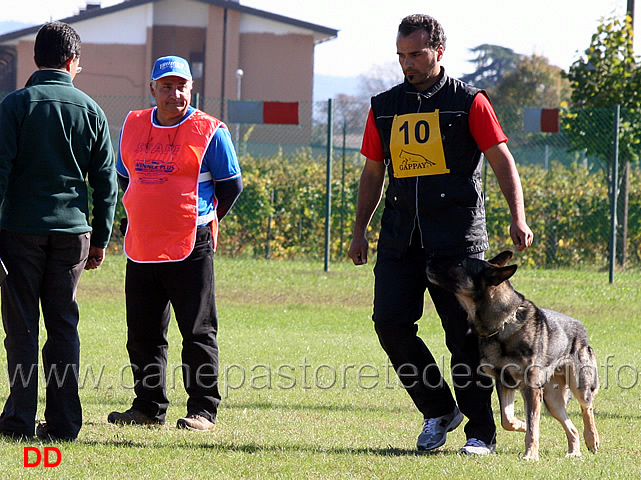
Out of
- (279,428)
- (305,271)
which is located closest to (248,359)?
(279,428)

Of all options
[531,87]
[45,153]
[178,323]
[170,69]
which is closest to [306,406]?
[178,323]

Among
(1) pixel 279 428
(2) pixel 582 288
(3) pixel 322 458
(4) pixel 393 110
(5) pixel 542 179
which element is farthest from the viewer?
(5) pixel 542 179

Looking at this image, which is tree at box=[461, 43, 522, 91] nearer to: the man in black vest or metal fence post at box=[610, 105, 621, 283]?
metal fence post at box=[610, 105, 621, 283]

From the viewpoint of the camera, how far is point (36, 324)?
5.07 m

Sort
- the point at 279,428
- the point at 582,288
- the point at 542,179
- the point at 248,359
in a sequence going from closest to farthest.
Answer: the point at 279,428 < the point at 248,359 < the point at 582,288 < the point at 542,179

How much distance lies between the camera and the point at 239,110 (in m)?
14.0

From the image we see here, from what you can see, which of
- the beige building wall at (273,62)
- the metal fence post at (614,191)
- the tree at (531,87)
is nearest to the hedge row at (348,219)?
the metal fence post at (614,191)

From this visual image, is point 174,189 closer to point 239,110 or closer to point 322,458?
point 322,458

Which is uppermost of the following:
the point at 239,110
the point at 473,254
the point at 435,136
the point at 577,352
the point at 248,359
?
the point at 239,110

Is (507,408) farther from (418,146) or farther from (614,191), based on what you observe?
(614,191)

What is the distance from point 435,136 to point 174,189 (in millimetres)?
1547

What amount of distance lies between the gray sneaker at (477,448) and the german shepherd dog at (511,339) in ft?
0.57

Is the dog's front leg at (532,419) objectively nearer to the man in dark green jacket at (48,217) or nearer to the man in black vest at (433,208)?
the man in black vest at (433,208)

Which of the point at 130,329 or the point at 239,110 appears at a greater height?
the point at 239,110
